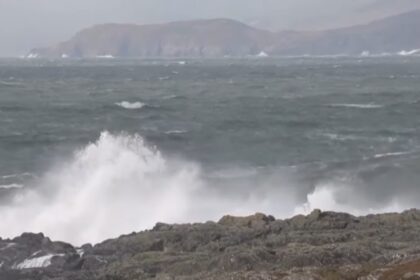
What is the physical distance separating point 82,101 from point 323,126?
24.7 m

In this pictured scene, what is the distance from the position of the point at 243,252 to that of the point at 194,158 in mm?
26690

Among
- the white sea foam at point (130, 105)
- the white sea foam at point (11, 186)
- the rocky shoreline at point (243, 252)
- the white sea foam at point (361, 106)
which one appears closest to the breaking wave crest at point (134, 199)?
the white sea foam at point (11, 186)

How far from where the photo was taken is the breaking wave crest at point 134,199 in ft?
100.0

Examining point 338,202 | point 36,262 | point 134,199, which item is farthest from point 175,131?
point 36,262

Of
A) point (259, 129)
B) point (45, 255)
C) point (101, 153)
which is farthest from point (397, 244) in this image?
point (259, 129)

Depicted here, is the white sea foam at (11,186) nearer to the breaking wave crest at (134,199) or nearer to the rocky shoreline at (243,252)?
the breaking wave crest at (134,199)

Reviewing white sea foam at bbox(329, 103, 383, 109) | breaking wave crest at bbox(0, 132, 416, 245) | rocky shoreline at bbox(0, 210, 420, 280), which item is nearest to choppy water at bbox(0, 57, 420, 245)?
breaking wave crest at bbox(0, 132, 416, 245)

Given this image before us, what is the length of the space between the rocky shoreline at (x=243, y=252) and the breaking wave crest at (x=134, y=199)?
7992 millimetres

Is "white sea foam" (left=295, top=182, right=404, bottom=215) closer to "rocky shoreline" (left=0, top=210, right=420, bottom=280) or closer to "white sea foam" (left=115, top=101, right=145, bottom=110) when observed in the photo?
"rocky shoreline" (left=0, top=210, right=420, bottom=280)

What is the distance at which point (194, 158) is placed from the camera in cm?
4391

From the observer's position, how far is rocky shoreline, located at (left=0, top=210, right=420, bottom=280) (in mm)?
15562

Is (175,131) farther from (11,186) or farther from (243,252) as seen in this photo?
(243,252)

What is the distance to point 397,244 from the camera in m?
18.0

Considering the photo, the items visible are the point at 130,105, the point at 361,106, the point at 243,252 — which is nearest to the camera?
the point at 243,252
